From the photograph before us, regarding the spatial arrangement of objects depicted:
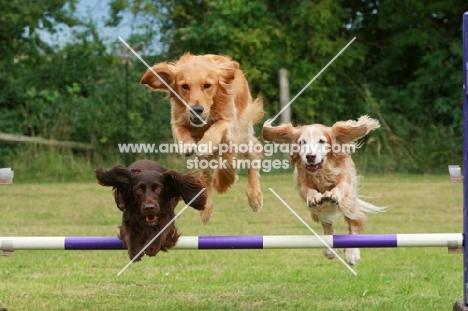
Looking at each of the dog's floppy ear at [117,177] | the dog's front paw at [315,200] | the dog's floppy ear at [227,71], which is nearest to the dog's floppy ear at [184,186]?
the dog's floppy ear at [117,177]

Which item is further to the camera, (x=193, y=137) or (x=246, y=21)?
(x=246, y=21)

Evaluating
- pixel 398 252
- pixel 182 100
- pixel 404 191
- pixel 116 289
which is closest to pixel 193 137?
pixel 182 100

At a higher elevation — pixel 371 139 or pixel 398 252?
pixel 371 139

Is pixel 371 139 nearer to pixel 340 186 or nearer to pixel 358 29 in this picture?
pixel 358 29

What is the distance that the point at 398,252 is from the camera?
7809 millimetres

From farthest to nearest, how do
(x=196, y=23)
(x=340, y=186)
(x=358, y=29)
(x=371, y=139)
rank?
(x=358, y=29) → (x=196, y=23) → (x=371, y=139) → (x=340, y=186)

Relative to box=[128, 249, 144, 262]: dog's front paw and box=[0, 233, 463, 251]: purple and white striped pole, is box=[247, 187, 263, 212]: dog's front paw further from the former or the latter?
box=[128, 249, 144, 262]: dog's front paw

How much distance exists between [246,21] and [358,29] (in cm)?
239

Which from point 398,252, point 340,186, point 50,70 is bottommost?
point 398,252

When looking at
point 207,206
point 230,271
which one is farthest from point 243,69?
point 207,206

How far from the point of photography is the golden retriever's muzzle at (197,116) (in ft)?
16.0

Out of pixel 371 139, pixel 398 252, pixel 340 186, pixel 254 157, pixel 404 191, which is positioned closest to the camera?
pixel 340 186

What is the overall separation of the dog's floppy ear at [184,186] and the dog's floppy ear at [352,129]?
3.02 feet

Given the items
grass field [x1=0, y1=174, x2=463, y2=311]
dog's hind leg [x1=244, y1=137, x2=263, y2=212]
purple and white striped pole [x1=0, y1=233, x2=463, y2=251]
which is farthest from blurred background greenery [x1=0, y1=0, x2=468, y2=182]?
purple and white striped pole [x1=0, y1=233, x2=463, y2=251]
